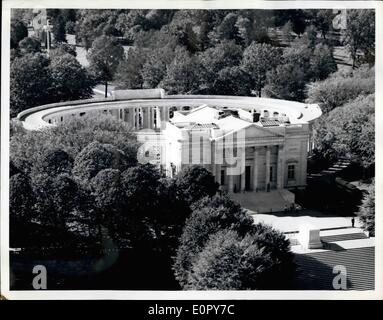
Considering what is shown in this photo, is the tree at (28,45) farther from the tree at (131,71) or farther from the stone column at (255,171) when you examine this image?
the stone column at (255,171)

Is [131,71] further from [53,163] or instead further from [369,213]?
[369,213]

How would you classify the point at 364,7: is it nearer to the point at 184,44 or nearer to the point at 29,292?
the point at 29,292

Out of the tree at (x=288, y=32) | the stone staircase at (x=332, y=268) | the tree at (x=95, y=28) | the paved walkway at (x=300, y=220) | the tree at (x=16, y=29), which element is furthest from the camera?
the tree at (x=95, y=28)

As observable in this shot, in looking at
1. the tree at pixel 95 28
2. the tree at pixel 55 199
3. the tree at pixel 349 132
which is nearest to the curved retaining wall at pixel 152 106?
the tree at pixel 349 132

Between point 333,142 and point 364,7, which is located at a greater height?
point 364,7

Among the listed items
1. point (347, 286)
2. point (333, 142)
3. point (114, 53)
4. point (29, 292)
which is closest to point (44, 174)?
point (29, 292)

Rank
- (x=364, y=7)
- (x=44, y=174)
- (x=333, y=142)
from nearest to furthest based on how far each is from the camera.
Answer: (x=364, y=7) < (x=44, y=174) < (x=333, y=142)
